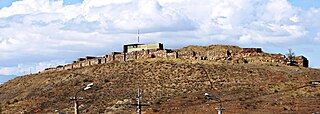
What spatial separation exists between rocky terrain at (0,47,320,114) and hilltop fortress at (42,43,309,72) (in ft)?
6.35

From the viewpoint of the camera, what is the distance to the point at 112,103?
6444 cm

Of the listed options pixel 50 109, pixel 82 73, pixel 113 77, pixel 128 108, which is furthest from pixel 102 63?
pixel 128 108

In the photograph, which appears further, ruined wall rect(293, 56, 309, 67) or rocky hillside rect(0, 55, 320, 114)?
ruined wall rect(293, 56, 309, 67)

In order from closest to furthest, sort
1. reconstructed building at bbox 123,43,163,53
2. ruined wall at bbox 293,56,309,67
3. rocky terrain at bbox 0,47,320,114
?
rocky terrain at bbox 0,47,320,114 → ruined wall at bbox 293,56,309,67 → reconstructed building at bbox 123,43,163,53

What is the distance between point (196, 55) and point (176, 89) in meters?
16.1

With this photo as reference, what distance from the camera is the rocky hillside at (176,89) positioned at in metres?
57.2

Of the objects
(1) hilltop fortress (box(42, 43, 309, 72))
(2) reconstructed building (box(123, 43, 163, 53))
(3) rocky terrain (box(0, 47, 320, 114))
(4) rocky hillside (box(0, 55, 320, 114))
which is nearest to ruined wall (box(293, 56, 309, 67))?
(1) hilltop fortress (box(42, 43, 309, 72))

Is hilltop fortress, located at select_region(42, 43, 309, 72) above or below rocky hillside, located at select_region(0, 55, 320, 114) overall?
above

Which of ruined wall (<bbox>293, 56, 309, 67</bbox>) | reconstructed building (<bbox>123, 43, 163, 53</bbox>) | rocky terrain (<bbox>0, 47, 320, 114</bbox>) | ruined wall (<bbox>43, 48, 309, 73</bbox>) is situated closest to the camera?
rocky terrain (<bbox>0, 47, 320, 114</bbox>)

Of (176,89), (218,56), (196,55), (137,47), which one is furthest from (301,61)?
(137,47)

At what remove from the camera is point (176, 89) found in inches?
2675

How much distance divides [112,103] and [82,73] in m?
23.9

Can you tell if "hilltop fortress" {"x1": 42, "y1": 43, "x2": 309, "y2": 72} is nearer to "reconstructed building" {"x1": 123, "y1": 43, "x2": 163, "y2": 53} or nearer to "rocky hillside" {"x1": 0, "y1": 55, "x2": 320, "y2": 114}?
"reconstructed building" {"x1": 123, "y1": 43, "x2": 163, "y2": 53}

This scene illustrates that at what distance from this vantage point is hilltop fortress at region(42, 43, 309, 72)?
77.2m
